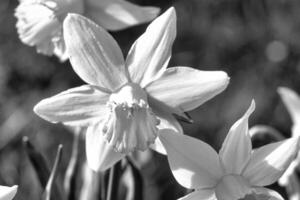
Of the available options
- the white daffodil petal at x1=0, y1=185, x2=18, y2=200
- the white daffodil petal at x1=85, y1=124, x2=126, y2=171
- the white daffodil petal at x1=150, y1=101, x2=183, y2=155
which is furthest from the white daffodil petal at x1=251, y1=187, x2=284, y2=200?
the white daffodil petal at x1=0, y1=185, x2=18, y2=200

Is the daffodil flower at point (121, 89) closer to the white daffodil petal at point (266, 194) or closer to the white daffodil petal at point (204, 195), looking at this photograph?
the white daffodil petal at point (204, 195)

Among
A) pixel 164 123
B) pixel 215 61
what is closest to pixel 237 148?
pixel 164 123

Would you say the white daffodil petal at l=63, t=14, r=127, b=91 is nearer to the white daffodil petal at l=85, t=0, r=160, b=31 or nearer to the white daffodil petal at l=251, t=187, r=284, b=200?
the white daffodil petal at l=85, t=0, r=160, b=31

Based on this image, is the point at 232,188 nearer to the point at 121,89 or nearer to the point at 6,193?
the point at 121,89

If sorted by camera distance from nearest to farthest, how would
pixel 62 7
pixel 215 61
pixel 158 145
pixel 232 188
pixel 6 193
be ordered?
pixel 6 193, pixel 232 188, pixel 158 145, pixel 62 7, pixel 215 61

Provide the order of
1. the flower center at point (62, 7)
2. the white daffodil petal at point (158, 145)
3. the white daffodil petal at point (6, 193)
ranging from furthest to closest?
the flower center at point (62, 7), the white daffodil petal at point (158, 145), the white daffodil petal at point (6, 193)

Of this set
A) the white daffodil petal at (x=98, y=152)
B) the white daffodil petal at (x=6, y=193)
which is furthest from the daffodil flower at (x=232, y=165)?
the white daffodil petal at (x=6, y=193)

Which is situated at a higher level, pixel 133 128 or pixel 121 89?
pixel 121 89
